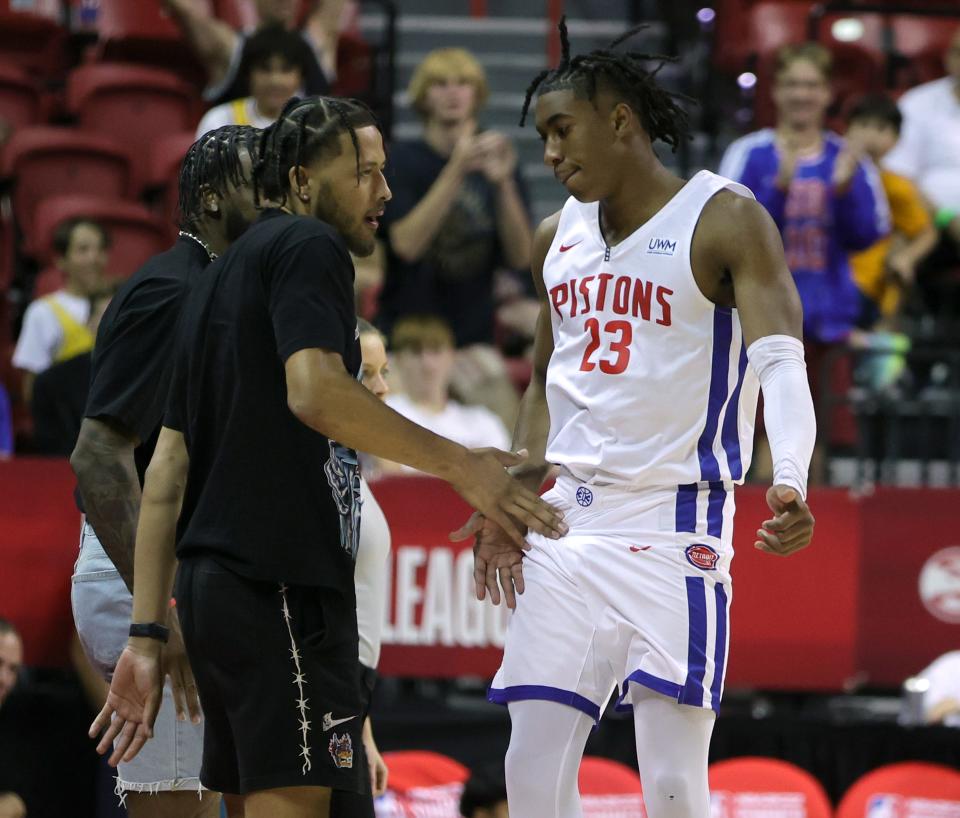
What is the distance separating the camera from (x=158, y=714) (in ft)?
13.8

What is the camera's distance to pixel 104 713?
372 centimetres

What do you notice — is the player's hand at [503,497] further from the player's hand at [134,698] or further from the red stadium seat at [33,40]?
the red stadium seat at [33,40]

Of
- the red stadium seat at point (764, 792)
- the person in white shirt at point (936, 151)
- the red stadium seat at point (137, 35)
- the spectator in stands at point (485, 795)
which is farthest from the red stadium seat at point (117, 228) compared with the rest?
the red stadium seat at point (764, 792)

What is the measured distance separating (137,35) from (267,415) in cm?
761

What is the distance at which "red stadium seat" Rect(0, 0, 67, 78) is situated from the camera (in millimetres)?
10727

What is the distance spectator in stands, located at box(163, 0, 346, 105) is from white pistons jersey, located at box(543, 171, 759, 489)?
489 centimetres

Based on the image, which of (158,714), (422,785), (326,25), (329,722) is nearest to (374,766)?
(158,714)

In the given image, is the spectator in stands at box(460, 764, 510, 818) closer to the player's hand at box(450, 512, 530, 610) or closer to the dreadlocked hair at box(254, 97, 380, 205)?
the player's hand at box(450, 512, 530, 610)

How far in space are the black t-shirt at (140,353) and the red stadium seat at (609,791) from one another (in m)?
3.14

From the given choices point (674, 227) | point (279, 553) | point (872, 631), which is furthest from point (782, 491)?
point (872, 631)

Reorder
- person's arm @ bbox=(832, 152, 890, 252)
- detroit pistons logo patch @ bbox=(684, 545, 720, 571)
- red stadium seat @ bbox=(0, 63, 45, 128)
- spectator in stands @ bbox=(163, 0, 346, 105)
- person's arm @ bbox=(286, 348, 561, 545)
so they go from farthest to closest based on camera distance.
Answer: red stadium seat @ bbox=(0, 63, 45, 128), spectator in stands @ bbox=(163, 0, 346, 105), person's arm @ bbox=(832, 152, 890, 252), detroit pistons logo patch @ bbox=(684, 545, 720, 571), person's arm @ bbox=(286, 348, 561, 545)

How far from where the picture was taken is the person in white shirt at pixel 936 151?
9273 mm

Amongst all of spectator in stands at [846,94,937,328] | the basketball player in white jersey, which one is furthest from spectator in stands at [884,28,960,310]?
the basketball player in white jersey

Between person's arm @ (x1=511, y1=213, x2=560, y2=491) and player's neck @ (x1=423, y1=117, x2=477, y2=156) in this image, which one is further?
player's neck @ (x1=423, y1=117, x2=477, y2=156)
